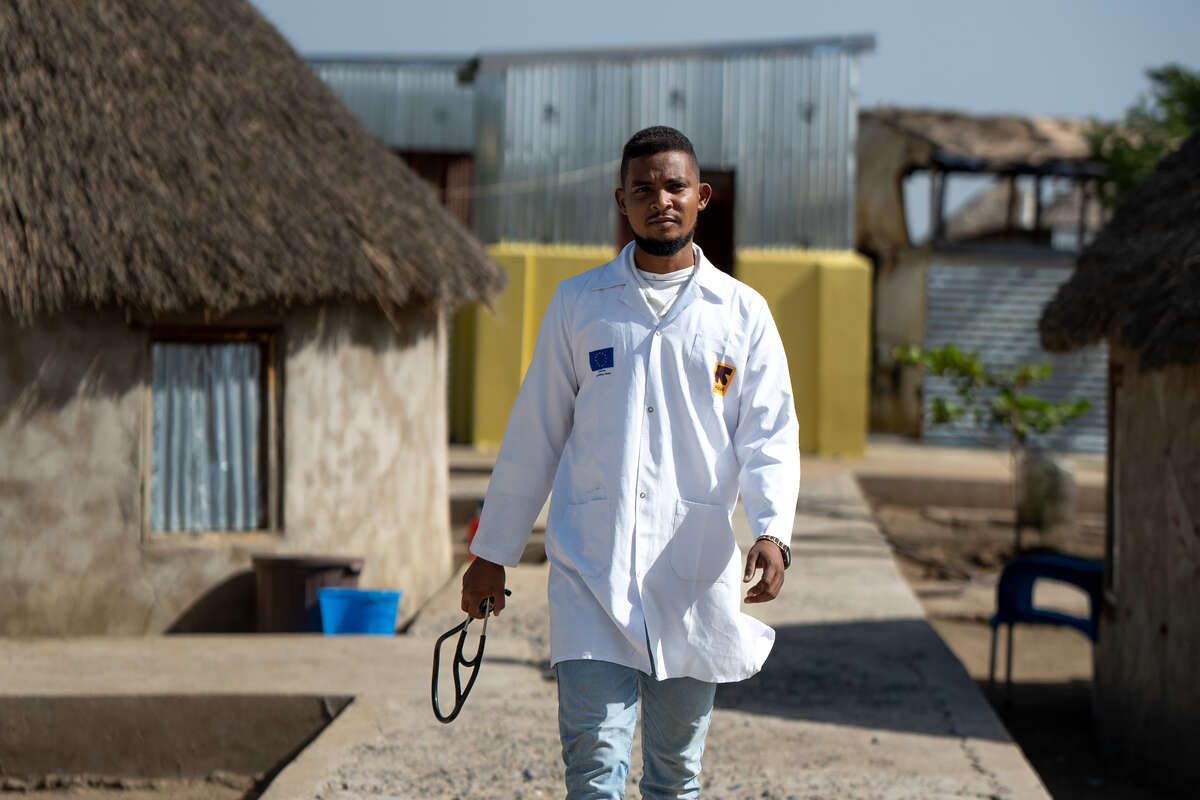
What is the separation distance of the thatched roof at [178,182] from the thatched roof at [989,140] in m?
13.7

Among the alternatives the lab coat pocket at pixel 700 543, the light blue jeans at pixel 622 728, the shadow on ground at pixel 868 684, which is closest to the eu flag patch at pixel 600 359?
the lab coat pocket at pixel 700 543

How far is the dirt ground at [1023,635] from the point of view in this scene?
6828 mm

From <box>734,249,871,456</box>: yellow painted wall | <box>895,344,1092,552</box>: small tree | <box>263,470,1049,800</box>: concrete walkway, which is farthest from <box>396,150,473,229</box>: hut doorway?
<box>263,470,1049,800</box>: concrete walkway

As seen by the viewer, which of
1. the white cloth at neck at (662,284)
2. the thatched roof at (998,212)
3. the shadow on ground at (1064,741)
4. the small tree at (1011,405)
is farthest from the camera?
the thatched roof at (998,212)

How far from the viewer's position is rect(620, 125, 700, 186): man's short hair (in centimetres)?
305

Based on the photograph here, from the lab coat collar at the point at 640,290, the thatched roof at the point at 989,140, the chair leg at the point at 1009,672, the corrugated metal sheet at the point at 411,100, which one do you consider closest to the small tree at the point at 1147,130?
the thatched roof at the point at 989,140

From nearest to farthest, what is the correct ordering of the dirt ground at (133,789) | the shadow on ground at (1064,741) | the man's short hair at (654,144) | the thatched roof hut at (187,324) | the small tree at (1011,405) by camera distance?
the man's short hair at (654,144) → the dirt ground at (133,789) → the shadow on ground at (1064,741) → the thatched roof hut at (187,324) → the small tree at (1011,405)

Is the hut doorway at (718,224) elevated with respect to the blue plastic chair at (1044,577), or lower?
elevated

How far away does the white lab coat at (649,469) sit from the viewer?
9.74 feet

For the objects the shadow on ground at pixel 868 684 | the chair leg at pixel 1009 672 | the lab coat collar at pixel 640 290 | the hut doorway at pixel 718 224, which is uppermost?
the hut doorway at pixel 718 224

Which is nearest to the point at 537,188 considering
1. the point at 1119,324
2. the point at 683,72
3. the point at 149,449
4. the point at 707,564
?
the point at 683,72

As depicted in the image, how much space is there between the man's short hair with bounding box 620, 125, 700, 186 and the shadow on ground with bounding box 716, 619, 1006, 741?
3092 mm

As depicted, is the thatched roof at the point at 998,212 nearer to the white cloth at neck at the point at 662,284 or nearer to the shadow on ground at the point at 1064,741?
the shadow on ground at the point at 1064,741

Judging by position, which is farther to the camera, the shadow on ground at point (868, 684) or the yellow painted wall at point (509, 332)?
the yellow painted wall at point (509, 332)
